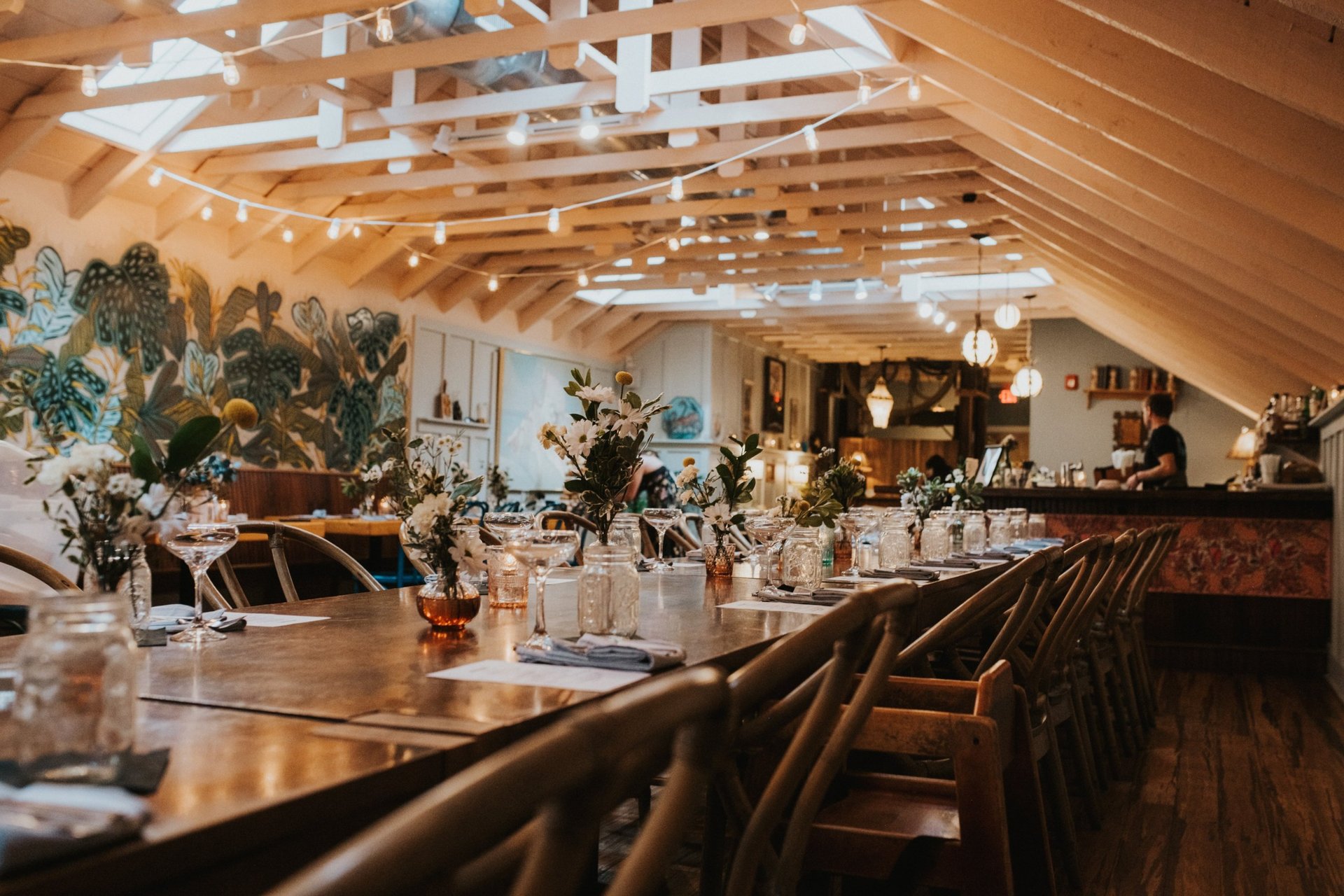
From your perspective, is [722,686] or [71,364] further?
[71,364]

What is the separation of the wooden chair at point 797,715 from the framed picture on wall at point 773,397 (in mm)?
16618

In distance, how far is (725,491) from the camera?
3.63m

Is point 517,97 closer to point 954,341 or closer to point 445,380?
point 445,380

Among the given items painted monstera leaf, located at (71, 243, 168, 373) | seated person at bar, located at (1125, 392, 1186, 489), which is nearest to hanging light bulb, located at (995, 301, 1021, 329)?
seated person at bar, located at (1125, 392, 1186, 489)

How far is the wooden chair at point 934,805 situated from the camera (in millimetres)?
1941

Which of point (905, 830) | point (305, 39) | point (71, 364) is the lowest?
point (905, 830)

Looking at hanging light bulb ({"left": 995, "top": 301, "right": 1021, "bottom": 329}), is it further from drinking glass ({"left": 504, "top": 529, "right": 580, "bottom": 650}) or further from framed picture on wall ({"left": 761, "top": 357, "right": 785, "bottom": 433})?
drinking glass ({"left": 504, "top": 529, "right": 580, "bottom": 650})

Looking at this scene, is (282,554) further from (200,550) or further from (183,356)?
(183,356)

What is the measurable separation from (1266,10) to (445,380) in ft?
33.9

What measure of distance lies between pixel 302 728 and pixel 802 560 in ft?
7.05

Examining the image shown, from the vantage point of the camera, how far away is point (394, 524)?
Result: 802cm

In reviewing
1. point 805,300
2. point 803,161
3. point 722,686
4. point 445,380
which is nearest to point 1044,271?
point 805,300

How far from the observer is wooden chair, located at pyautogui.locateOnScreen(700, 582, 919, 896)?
1.10 meters

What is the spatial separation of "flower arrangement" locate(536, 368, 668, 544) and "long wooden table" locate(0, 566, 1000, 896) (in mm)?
409
